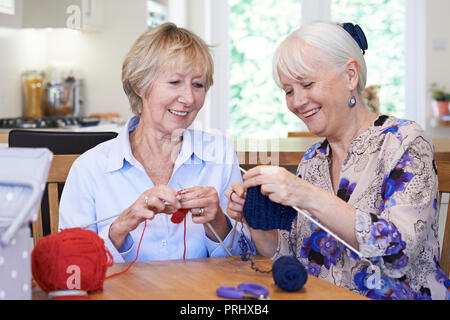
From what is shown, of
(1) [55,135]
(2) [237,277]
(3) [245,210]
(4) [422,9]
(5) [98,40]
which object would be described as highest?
(4) [422,9]

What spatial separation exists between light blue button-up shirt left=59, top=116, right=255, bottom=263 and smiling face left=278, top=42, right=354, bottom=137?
1.05 feet

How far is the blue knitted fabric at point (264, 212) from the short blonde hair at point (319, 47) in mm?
413

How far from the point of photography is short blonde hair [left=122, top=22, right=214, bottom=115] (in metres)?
1.71

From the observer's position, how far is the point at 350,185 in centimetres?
159

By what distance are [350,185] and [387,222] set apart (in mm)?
248

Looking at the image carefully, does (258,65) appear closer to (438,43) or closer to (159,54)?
(438,43)

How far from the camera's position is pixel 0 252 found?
3.01 feet

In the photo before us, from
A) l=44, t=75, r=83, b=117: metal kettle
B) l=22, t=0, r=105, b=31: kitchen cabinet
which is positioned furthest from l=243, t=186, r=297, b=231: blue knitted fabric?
l=44, t=75, r=83, b=117: metal kettle

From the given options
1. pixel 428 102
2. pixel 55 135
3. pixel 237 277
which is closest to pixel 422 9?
pixel 428 102

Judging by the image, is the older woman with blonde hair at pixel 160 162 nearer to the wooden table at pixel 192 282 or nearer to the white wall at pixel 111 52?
the wooden table at pixel 192 282

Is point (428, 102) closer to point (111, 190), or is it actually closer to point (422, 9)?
point (422, 9)

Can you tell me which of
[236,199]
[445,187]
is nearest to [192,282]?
[236,199]
